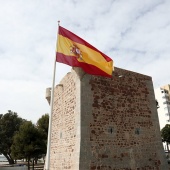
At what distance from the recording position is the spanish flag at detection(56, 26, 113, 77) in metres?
8.63

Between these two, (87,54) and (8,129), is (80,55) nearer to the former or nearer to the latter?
(87,54)

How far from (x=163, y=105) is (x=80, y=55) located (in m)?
61.3

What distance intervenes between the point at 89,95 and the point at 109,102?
1160mm

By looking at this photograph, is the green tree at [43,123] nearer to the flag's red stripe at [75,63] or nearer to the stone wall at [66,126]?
the stone wall at [66,126]

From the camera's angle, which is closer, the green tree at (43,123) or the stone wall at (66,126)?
the stone wall at (66,126)

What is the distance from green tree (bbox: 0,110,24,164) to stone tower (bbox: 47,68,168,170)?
25.5 m

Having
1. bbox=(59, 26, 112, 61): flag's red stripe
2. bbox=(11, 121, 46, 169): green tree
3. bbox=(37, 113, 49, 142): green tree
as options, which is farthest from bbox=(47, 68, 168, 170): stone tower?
bbox=(37, 113, 49, 142): green tree

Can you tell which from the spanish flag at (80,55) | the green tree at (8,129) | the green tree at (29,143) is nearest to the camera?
the spanish flag at (80,55)

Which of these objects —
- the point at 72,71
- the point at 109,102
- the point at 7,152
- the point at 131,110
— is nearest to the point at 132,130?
the point at 131,110

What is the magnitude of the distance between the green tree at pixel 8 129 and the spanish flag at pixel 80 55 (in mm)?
28777

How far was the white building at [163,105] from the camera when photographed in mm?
63059

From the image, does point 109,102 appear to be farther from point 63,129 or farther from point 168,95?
point 168,95

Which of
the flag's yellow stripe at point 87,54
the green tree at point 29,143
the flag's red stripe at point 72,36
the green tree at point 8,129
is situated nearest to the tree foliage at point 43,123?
the green tree at point 29,143

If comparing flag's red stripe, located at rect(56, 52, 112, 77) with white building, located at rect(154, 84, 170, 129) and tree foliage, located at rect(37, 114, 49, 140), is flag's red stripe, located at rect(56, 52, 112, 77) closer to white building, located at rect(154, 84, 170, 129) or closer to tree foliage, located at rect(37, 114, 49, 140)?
tree foliage, located at rect(37, 114, 49, 140)
